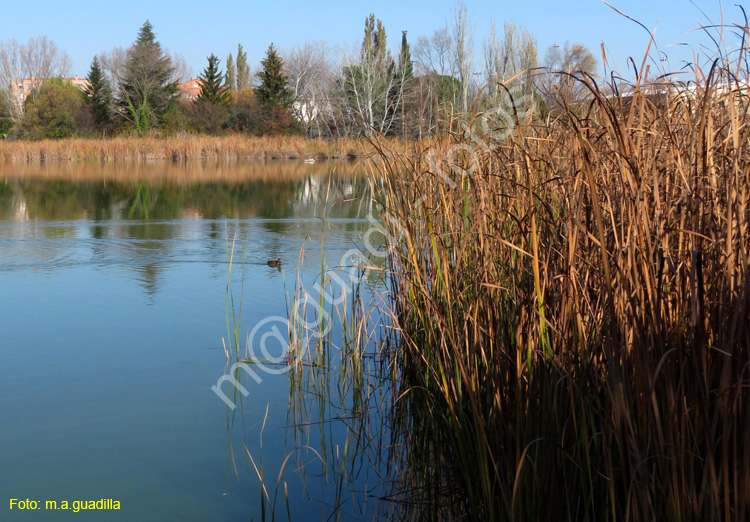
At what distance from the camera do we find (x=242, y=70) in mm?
62156

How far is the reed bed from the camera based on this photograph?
1.34m

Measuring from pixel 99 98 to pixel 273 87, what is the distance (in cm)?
754

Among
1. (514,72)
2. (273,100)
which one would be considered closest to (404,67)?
(514,72)

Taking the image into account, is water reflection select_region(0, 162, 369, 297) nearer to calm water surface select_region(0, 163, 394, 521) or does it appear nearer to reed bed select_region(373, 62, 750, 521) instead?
calm water surface select_region(0, 163, 394, 521)

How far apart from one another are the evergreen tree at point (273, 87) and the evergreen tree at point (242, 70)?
30.1m

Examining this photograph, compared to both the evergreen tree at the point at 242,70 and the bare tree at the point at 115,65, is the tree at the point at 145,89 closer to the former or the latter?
the bare tree at the point at 115,65

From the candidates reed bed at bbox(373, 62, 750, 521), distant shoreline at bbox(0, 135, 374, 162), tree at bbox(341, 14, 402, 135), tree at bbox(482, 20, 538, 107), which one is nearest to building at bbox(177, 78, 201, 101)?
distant shoreline at bbox(0, 135, 374, 162)

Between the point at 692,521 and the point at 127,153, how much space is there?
23.6 meters

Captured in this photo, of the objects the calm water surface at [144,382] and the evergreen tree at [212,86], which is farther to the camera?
the evergreen tree at [212,86]

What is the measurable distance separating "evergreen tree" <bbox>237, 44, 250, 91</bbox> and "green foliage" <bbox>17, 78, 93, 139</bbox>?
29.7 metres

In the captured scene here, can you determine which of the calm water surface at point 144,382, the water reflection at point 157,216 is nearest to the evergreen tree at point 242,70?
the water reflection at point 157,216

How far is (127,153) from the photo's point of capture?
23.1m

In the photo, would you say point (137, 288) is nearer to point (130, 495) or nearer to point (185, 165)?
point (130, 495)

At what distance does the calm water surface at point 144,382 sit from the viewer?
7.55 feet
